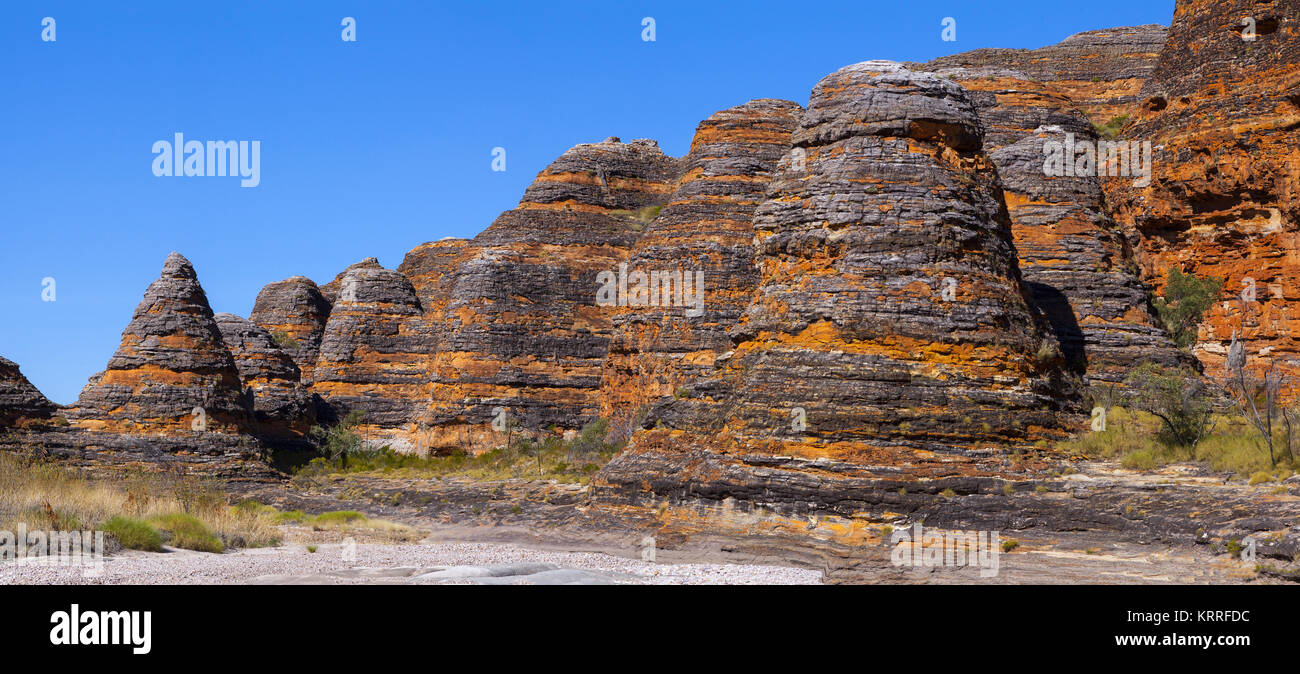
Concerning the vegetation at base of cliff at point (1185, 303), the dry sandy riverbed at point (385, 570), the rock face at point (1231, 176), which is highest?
the rock face at point (1231, 176)

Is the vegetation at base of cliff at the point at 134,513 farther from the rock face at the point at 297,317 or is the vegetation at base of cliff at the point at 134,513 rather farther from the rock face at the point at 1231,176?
the rock face at the point at 297,317

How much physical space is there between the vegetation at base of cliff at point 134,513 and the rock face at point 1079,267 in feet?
53.3

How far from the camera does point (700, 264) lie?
1454 inches

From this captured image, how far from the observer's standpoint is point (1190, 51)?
3111 centimetres

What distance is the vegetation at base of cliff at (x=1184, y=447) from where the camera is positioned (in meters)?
15.6

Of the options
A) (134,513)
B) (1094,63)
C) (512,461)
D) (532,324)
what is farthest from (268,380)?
(1094,63)

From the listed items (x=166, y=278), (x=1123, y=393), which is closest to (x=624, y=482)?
(x=1123, y=393)

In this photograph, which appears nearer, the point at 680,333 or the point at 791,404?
the point at 791,404

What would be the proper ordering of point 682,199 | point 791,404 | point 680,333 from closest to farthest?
point 791,404 < point 680,333 < point 682,199

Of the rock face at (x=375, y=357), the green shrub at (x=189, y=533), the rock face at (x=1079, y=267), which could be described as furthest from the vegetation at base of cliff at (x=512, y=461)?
the green shrub at (x=189, y=533)

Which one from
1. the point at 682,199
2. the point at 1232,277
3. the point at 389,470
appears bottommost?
the point at 389,470

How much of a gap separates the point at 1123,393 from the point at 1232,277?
9663 mm

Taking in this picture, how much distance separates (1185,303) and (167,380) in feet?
93.0

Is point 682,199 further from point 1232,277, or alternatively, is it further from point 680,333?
point 1232,277
